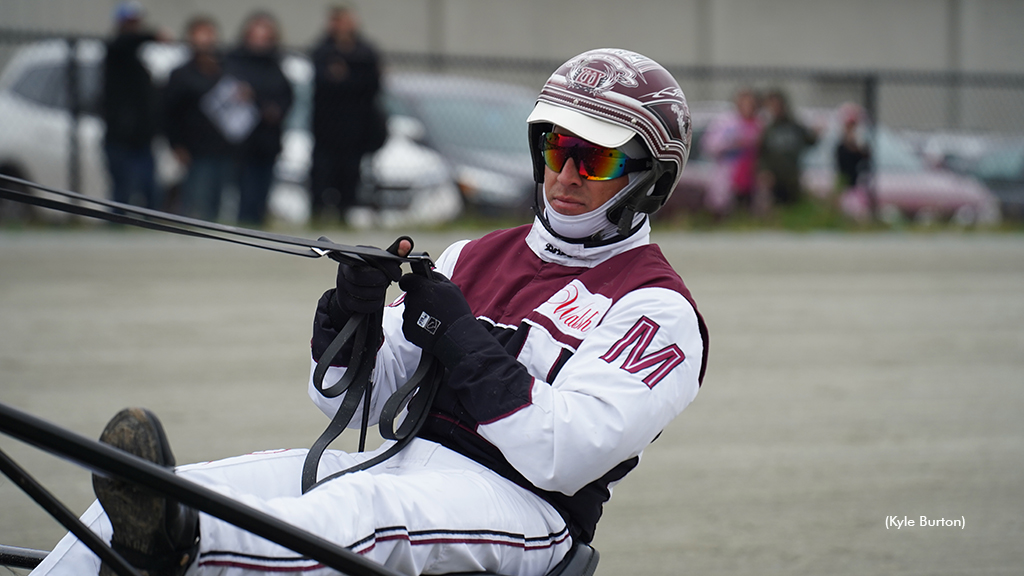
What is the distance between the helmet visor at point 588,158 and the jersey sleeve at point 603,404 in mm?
406

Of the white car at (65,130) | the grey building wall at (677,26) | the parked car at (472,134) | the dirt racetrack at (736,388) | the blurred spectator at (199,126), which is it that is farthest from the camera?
the grey building wall at (677,26)

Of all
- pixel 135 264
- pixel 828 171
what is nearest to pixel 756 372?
pixel 135 264

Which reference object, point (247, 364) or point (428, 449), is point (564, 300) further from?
point (247, 364)

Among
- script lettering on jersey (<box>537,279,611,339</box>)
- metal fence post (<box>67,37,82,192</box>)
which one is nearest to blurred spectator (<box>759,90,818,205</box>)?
metal fence post (<box>67,37,82,192</box>)

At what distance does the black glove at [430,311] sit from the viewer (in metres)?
2.29

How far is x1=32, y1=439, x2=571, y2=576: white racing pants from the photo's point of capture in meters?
1.96

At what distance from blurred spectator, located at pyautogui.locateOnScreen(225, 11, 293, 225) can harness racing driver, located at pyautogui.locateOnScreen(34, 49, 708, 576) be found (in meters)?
7.35

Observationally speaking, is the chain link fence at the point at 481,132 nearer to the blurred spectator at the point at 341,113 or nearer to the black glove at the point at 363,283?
the blurred spectator at the point at 341,113

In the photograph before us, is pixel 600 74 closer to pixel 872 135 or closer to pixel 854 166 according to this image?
pixel 854 166

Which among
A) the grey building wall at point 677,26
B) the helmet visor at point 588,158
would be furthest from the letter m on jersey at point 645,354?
the grey building wall at point 677,26

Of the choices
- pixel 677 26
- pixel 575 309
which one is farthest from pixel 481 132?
pixel 677 26

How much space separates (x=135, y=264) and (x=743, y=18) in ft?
58.6

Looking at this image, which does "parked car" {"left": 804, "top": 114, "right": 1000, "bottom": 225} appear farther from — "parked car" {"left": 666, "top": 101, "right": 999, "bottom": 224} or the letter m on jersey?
the letter m on jersey

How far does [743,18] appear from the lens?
23.9m
